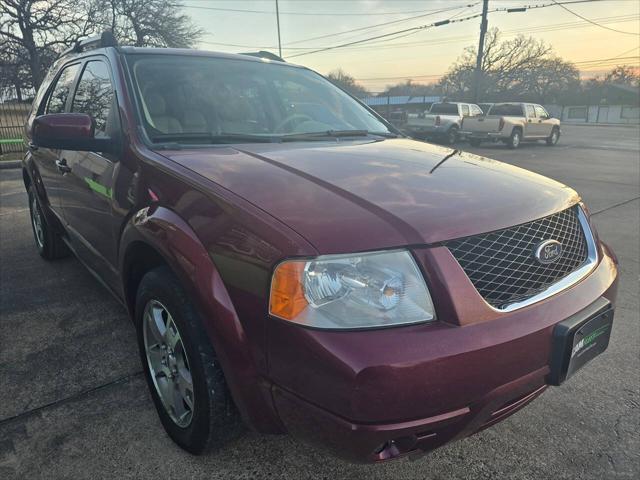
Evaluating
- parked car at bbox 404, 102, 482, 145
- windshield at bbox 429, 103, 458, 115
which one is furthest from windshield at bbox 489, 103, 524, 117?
windshield at bbox 429, 103, 458, 115

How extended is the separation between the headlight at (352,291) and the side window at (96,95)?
64.4 inches

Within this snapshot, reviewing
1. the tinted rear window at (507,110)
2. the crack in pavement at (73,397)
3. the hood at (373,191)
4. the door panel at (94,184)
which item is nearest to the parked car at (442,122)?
the tinted rear window at (507,110)

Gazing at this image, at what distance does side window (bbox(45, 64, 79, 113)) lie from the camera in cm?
338

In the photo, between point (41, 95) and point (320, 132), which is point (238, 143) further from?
point (41, 95)

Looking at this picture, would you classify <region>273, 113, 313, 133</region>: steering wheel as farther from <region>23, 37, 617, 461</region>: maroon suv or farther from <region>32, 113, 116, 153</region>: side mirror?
<region>32, 113, 116, 153</region>: side mirror

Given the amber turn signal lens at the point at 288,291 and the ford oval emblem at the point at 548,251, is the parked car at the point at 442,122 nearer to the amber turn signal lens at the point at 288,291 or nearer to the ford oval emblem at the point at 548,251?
the ford oval emblem at the point at 548,251

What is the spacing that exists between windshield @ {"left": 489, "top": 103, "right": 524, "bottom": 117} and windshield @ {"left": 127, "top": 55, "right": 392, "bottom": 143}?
18.5 m

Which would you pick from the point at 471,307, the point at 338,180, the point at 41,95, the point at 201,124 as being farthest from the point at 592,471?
the point at 41,95

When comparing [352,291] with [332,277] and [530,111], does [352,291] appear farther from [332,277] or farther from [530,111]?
[530,111]

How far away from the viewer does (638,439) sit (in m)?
2.15

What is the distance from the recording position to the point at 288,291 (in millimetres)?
1410

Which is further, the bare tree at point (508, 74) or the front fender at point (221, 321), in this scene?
the bare tree at point (508, 74)

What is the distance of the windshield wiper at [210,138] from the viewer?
2320 mm

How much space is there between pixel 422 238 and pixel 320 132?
4.91 ft
